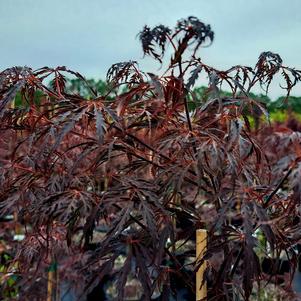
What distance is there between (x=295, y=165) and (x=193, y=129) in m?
0.23

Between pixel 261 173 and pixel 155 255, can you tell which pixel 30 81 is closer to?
pixel 155 255

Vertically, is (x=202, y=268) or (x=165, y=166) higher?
(x=165, y=166)

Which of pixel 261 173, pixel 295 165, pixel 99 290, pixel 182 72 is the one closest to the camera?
pixel 295 165

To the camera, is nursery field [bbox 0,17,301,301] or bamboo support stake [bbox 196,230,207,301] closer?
nursery field [bbox 0,17,301,301]

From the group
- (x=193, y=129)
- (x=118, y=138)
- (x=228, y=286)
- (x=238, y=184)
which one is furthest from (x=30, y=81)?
(x=228, y=286)

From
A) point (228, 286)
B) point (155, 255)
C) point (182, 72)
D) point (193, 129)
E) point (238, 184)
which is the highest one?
point (182, 72)

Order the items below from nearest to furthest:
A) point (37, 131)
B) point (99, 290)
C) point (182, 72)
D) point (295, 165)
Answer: point (295, 165), point (182, 72), point (37, 131), point (99, 290)

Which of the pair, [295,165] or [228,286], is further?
[228,286]

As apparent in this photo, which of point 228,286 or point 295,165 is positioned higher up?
point 295,165

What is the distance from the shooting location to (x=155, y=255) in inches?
33.5

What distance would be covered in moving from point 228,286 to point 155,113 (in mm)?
403

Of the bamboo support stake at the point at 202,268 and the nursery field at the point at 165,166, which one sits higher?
the nursery field at the point at 165,166

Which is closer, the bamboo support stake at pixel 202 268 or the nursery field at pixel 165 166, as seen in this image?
the nursery field at pixel 165 166

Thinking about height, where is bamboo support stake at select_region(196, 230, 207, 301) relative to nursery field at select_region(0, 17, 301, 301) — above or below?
below
